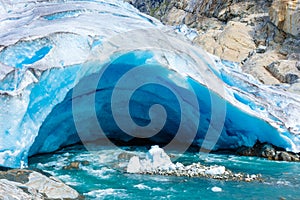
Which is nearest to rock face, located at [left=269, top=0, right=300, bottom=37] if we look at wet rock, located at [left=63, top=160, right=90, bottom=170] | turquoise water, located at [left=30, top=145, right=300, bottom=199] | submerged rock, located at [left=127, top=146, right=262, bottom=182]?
turquoise water, located at [left=30, top=145, right=300, bottom=199]

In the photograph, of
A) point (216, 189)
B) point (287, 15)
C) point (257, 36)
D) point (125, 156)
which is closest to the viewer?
point (216, 189)

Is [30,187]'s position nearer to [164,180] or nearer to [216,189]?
[164,180]

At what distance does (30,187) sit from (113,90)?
14.7 ft

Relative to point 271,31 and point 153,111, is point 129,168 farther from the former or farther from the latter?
point 271,31

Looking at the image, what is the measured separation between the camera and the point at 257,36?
70.5ft

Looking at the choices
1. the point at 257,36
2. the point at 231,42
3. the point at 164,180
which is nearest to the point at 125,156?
the point at 164,180

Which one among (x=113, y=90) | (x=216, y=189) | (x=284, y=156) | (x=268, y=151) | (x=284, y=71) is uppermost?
(x=284, y=71)

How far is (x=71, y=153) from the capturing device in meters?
10.2

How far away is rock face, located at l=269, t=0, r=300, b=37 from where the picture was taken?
19.0 m

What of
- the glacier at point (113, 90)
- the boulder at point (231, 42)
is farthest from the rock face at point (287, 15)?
the glacier at point (113, 90)

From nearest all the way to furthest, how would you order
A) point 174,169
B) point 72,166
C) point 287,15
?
point 174,169 < point 72,166 < point 287,15

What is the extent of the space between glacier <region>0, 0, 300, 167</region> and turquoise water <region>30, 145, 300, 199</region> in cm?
78

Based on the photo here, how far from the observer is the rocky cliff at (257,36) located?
1719cm

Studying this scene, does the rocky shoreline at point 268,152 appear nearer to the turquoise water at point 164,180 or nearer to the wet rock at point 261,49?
the turquoise water at point 164,180
